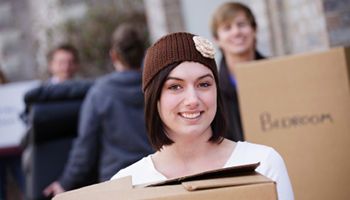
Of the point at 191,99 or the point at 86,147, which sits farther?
the point at 86,147

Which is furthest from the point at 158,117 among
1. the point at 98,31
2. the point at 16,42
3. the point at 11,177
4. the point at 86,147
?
the point at 16,42

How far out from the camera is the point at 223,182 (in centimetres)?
185

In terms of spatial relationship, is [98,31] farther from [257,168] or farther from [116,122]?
[257,168]

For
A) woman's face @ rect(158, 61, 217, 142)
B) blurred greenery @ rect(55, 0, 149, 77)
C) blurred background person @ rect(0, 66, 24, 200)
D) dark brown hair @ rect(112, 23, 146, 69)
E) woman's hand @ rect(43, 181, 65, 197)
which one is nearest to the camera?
woman's face @ rect(158, 61, 217, 142)

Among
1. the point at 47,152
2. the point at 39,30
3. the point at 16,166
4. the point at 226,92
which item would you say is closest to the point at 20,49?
the point at 39,30

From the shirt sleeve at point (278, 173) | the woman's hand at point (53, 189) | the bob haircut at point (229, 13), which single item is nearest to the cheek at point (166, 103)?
the shirt sleeve at point (278, 173)

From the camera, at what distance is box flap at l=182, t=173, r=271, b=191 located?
183 centimetres

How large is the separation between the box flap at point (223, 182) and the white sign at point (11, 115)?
13.9 feet

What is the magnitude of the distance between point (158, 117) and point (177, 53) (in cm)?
21

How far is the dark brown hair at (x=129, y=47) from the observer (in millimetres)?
3936

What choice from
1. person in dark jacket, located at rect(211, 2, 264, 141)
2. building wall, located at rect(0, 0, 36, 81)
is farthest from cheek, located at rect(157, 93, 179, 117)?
building wall, located at rect(0, 0, 36, 81)

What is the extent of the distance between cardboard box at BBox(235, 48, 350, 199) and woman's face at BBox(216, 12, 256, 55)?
0.50m

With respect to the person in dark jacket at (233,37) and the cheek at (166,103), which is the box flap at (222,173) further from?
the person in dark jacket at (233,37)

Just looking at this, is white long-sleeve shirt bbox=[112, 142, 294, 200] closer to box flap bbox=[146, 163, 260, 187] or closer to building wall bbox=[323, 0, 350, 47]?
box flap bbox=[146, 163, 260, 187]
